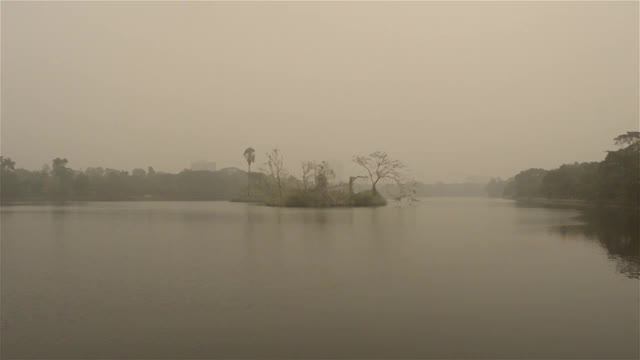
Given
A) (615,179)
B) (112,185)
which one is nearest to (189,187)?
(112,185)

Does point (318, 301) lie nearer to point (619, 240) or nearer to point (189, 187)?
point (619, 240)

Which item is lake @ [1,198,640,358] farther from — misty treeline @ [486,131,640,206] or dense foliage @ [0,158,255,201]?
dense foliage @ [0,158,255,201]

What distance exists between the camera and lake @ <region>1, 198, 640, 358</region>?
7098 mm

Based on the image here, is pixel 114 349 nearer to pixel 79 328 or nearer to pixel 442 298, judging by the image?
pixel 79 328

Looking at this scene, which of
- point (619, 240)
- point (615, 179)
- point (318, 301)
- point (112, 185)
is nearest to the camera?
point (318, 301)

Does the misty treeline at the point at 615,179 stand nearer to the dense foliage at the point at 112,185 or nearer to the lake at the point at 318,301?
the lake at the point at 318,301

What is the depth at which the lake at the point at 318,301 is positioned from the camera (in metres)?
7.10

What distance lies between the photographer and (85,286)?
11.0 metres

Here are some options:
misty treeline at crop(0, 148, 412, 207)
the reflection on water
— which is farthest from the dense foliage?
the reflection on water

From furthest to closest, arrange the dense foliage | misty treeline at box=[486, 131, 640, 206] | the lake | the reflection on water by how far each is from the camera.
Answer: the dense foliage
misty treeline at box=[486, 131, 640, 206]
the reflection on water
the lake

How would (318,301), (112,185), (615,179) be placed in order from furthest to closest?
1. (112,185)
2. (615,179)
3. (318,301)

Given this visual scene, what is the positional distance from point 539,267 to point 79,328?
41.0ft

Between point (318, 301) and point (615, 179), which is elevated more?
point (615, 179)

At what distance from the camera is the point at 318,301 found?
31.5 ft
